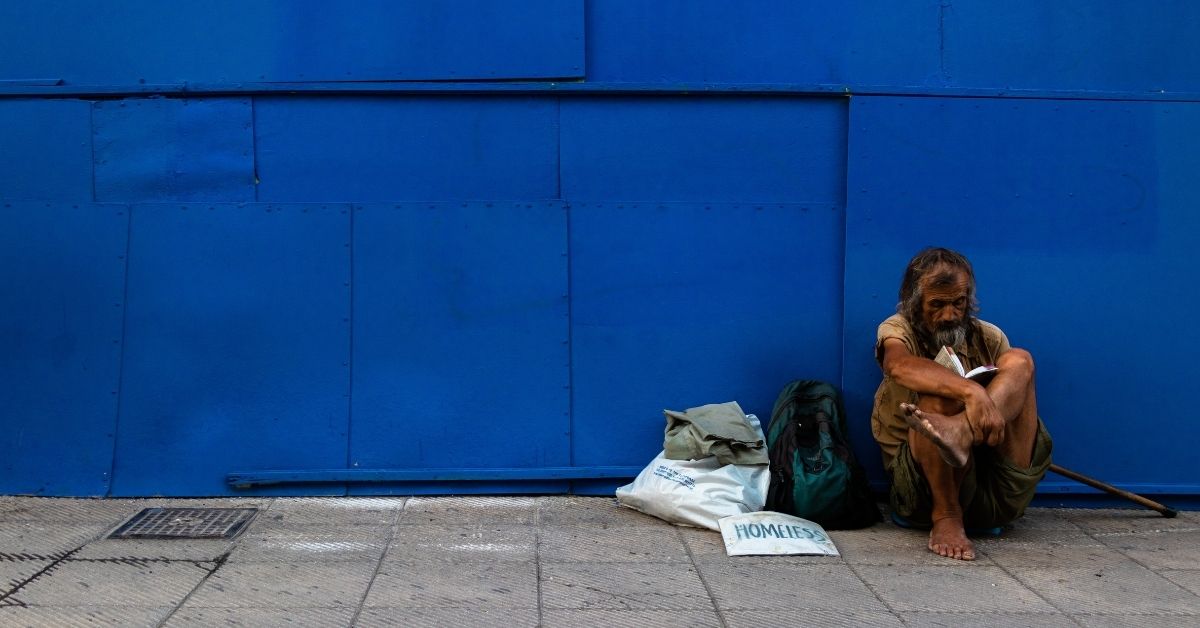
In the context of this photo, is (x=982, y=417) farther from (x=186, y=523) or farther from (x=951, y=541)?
(x=186, y=523)

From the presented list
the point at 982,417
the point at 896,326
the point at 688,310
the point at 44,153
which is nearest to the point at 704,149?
the point at 688,310

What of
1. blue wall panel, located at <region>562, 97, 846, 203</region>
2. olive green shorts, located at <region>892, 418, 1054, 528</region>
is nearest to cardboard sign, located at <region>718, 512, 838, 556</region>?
olive green shorts, located at <region>892, 418, 1054, 528</region>

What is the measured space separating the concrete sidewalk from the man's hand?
1.81 ft

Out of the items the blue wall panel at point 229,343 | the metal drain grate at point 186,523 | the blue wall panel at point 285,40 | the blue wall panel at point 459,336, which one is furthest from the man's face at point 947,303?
the metal drain grate at point 186,523

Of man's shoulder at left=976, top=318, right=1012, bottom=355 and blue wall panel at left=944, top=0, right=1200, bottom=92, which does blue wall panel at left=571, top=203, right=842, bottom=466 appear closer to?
man's shoulder at left=976, top=318, right=1012, bottom=355

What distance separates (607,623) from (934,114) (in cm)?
291

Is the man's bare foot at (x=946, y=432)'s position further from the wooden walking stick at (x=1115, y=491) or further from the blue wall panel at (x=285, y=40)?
the blue wall panel at (x=285, y=40)

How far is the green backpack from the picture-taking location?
14.4ft

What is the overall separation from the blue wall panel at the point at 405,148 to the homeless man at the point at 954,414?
1.77 metres

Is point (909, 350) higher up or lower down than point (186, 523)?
higher up

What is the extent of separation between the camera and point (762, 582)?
12.5ft

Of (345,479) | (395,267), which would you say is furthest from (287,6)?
(345,479)

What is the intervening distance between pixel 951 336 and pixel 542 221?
1913 millimetres

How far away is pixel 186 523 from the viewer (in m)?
4.43
